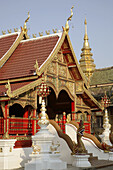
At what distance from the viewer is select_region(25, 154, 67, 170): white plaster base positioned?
36.6 feet

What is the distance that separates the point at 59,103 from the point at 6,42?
438 centimetres

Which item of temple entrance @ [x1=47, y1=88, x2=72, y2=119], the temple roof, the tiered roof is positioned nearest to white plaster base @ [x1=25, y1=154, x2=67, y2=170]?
temple entrance @ [x1=47, y1=88, x2=72, y2=119]

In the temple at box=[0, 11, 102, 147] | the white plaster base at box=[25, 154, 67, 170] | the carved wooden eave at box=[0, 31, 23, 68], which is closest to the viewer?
the white plaster base at box=[25, 154, 67, 170]

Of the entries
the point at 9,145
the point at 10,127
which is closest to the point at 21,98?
the point at 10,127

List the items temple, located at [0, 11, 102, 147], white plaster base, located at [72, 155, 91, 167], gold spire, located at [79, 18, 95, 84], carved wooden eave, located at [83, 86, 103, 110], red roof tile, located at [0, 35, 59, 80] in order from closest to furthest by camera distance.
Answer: white plaster base, located at [72, 155, 91, 167]
temple, located at [0, 11, 102, 147]
red roof tile, located at [0, 35, 59, 80]
carved wooden eave, located at [83, 86, 103, 110]
gold spire, located at [79, 18, 95, 84]

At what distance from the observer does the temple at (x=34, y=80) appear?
1338 centimetres

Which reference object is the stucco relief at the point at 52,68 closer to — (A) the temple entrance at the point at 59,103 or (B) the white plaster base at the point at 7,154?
(A) the temple entrance at the point at 59,103

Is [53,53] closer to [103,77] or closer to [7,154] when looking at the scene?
[7,154]

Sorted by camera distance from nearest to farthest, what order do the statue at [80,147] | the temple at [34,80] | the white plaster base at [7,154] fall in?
the white plaster base at [7,154] → the statue at [80,147] → the temple at [34,80]

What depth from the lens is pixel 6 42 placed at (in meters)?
17.4

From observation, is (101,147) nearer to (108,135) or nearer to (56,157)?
(108,135)

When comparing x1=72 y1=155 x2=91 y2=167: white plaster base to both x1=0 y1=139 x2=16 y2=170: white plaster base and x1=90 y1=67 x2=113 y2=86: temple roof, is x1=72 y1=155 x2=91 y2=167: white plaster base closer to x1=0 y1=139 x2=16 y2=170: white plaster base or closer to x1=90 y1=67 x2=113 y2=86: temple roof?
x1=0 y1=139 x2=16 y2=170: white plaster base

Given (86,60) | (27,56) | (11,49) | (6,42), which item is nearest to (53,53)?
(27,56)

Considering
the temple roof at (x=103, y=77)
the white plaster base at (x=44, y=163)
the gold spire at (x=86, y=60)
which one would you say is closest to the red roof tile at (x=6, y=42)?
the white plaster base at (x=44, y=163)
